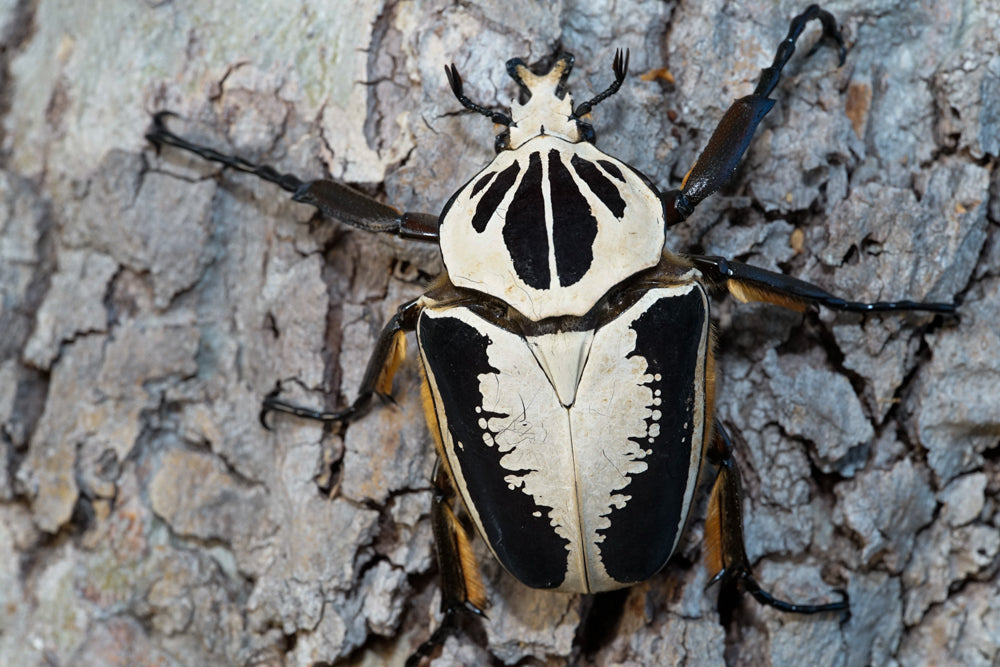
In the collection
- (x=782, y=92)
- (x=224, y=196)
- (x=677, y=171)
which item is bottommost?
(x=224, y=196)

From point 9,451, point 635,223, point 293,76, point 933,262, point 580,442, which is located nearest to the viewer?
point 580,442

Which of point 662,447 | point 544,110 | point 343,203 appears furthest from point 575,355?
point 343,203

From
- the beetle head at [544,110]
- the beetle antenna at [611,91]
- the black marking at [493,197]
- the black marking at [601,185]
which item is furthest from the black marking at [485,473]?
the beetle antenna at [611,91]

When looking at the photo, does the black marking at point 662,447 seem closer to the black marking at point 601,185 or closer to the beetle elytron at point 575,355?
the beetle elytron at point 575,355

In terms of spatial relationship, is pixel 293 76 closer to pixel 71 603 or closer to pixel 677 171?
pixel 677 171

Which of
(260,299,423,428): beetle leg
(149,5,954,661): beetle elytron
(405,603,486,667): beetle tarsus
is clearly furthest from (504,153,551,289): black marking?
(405,603,486,667): beetle tarsus

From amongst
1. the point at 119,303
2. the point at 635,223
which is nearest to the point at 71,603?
the point at 119,303

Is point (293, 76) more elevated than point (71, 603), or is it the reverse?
point (293, 76)
